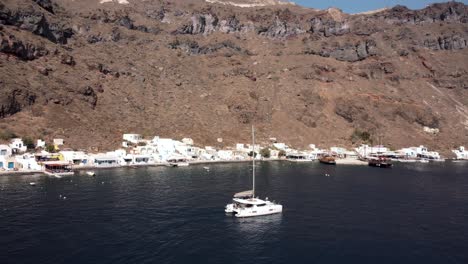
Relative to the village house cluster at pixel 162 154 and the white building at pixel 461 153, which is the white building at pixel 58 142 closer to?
the village house cluster at pixel 162 154

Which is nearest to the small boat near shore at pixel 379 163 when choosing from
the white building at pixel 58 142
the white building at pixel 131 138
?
the white building at pixel 131 138

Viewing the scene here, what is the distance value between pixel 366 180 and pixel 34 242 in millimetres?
86960

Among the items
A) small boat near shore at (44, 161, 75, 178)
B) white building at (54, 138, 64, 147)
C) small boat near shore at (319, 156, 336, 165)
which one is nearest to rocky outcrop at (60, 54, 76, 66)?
white building at (54, 138, 64, 147)

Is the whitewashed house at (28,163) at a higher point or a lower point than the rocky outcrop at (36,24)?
lower

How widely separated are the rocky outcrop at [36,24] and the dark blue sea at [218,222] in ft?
306

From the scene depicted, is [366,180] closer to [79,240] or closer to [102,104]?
[79,240]

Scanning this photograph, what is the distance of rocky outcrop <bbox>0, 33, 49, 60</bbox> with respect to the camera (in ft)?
487

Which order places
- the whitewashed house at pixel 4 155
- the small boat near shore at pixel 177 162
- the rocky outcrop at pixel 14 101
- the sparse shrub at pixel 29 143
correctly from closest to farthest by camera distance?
the whitewashed house at pixel 4 155 → the sparse shrub at pixel 29 143 → the rocky outcrop at pixel 14 101 → the small boat near shore at pixel 177 162

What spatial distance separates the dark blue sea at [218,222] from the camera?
48634mm

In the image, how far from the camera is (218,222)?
203 feet

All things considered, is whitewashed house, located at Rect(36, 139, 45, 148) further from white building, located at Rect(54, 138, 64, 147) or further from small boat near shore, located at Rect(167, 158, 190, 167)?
small boat near shore, located at Rect(167, 158, 190, 167)

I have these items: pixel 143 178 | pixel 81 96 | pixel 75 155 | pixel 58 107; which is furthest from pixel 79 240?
pixel 81 96

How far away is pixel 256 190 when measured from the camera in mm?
88688

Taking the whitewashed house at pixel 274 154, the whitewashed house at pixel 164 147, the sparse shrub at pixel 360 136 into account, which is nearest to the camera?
the whitewashed house at pixel 164 147
